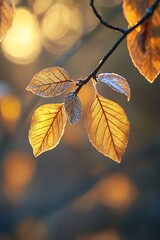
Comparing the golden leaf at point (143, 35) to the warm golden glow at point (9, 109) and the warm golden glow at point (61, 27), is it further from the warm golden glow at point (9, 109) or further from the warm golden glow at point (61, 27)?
the warm golden glow at point (61, 27)

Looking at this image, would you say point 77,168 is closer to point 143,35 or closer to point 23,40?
point 23,40

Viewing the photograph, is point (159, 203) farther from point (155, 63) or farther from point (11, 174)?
point (155, 63)

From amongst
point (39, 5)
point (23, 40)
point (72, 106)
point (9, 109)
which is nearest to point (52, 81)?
point (72, 106)

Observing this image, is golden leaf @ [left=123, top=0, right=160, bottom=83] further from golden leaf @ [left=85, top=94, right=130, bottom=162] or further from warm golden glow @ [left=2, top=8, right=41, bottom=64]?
warm golden glow @ [left=2, top=8, right=41, bottom=64]

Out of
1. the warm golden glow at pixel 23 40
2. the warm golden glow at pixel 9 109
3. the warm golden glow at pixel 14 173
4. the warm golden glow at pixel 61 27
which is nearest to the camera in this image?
the warm golden glow at pixel 9 109

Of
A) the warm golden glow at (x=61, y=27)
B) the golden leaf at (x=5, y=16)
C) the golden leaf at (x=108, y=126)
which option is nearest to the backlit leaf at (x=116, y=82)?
the golden leaf at (x=108, y=126)

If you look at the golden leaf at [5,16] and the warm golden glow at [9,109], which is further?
the warm golden glow at [9,109]
